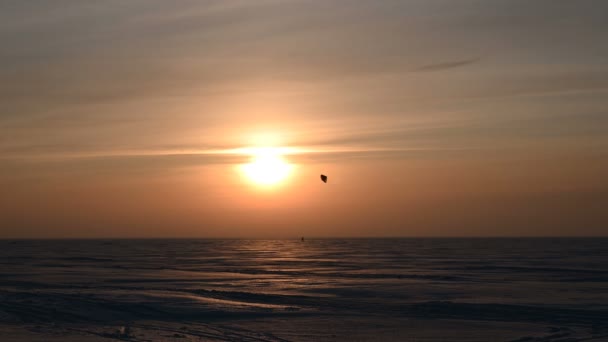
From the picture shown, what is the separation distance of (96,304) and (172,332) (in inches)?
302

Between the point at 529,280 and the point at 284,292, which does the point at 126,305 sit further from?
the point at 529,280

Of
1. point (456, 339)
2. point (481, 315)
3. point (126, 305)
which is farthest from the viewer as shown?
point (126, 305)

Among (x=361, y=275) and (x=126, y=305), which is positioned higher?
(x=361, y=275)

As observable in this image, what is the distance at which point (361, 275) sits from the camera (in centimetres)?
4856

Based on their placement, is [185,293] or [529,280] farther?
[529,280]

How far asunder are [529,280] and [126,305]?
25.3 metres

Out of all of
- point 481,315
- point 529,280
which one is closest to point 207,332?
point 481,315

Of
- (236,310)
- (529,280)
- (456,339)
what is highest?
(529,280)

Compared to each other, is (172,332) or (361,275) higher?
(361,275)

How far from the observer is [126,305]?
2897cm

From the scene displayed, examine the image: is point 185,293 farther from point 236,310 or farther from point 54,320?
point 54,320

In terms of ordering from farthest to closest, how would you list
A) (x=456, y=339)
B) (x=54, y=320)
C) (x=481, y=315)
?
(x=481, y=315) → (x=54, y=320) → (x=456, y=339)

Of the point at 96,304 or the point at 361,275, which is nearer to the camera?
the point at 96,304

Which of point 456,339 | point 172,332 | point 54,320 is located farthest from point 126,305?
point 456,339
